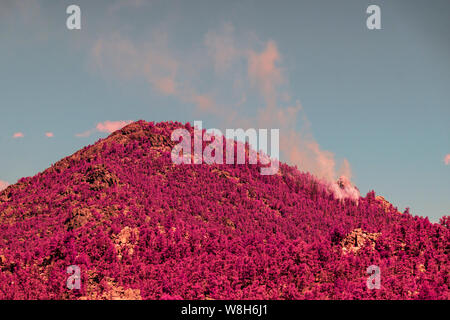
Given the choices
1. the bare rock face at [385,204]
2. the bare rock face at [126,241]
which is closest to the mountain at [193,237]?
the bare rock face at [126,241]

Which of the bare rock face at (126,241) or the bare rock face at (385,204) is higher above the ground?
the bare rock face at (385,204)

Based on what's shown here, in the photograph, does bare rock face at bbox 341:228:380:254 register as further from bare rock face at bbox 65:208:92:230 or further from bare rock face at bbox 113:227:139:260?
bare rock face at bbox 65:208:92:230

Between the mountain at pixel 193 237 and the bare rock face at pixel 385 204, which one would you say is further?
the bare rock face at pixel 385 204

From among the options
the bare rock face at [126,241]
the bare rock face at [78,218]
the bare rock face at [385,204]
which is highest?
the bare rock face at [385,204]

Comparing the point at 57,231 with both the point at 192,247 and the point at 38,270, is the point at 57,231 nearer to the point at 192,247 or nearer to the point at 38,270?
the point at 38,270

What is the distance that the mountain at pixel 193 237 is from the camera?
50.9 feet

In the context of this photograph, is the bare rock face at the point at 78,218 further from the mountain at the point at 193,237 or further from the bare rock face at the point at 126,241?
the bare rock face at the point at 126,241

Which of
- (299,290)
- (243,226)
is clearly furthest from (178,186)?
(299,290)

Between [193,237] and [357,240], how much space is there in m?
9.96

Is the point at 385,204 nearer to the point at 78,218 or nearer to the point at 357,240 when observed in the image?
the point at 357,240

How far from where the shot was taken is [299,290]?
15.2 m

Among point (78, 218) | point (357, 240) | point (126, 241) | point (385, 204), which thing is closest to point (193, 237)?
point (126, 241)

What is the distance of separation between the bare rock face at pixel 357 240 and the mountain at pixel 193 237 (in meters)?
0.07
